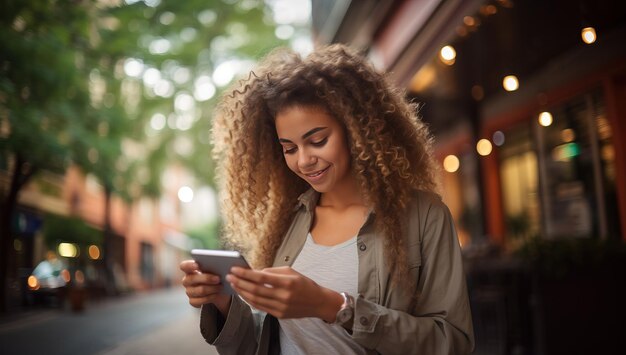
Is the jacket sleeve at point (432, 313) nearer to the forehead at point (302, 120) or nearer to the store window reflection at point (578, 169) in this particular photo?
the forehead at point (302, 120)

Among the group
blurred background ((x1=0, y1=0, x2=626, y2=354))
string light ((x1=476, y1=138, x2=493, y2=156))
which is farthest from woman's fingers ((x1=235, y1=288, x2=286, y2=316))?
string light ((x1=476, y1=138, x2=493, y2=156))

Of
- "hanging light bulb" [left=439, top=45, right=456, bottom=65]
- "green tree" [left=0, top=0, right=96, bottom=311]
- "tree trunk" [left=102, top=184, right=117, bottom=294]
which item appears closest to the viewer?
"green tree" [left=0, top=0, right=96, bottom=311]

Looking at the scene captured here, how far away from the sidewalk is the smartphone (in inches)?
237

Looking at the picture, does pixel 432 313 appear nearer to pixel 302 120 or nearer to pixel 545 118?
pixel 302 120

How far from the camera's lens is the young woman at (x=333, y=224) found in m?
1.48

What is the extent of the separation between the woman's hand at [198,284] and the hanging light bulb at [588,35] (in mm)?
6156

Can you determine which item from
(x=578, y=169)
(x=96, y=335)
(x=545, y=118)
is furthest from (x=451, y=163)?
(x=96, y=335)

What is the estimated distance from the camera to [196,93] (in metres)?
12.4

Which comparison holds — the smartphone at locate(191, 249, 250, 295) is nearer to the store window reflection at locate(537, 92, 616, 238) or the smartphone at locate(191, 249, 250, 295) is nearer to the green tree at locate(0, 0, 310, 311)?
the green tree at locate(0, 0, 310, 311)

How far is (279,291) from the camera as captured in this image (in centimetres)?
131

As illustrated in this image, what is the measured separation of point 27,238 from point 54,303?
248cm

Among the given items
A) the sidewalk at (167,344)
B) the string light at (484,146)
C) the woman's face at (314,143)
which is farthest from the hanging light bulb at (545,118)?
the woman's face at (314,143)

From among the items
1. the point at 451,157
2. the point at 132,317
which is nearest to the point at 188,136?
the point at 132,317

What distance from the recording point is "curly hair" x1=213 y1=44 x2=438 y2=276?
5.78 feet
